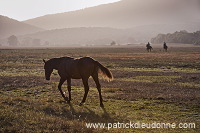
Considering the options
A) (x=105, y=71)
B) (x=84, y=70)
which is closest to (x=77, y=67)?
(x=84, y=70)

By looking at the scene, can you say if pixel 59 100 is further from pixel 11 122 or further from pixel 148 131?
pixel 148 131

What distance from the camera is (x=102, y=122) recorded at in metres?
8.99

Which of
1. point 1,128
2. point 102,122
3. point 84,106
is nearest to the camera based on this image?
point 1,128

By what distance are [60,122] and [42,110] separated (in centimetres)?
254

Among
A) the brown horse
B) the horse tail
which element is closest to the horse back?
the brown horse

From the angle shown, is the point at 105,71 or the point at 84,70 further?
the point at 105,71

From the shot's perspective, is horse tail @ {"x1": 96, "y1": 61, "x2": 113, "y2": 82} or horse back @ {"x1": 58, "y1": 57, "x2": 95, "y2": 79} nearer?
horse back @ {"x1": 58, "y1": 57, "x2": 95, "y2": 79}

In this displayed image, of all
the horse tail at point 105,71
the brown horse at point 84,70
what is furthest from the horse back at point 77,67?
the horse tail at point 105,71

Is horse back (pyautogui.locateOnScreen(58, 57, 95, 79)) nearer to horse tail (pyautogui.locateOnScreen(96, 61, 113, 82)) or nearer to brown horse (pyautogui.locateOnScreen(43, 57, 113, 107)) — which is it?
brown horse (pyautogui.locateOnScreen(43, 57, 113, 107))

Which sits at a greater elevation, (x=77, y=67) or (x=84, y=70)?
(x=77, y=67)

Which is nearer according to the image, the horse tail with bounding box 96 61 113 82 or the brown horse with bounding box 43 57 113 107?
the brown horse with bounding box 43 57 113 107

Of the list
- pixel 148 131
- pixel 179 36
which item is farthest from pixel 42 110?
pixel 179 36

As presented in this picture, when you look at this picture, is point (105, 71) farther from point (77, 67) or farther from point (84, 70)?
point (77, 67)

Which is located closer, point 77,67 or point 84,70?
point 84,70
